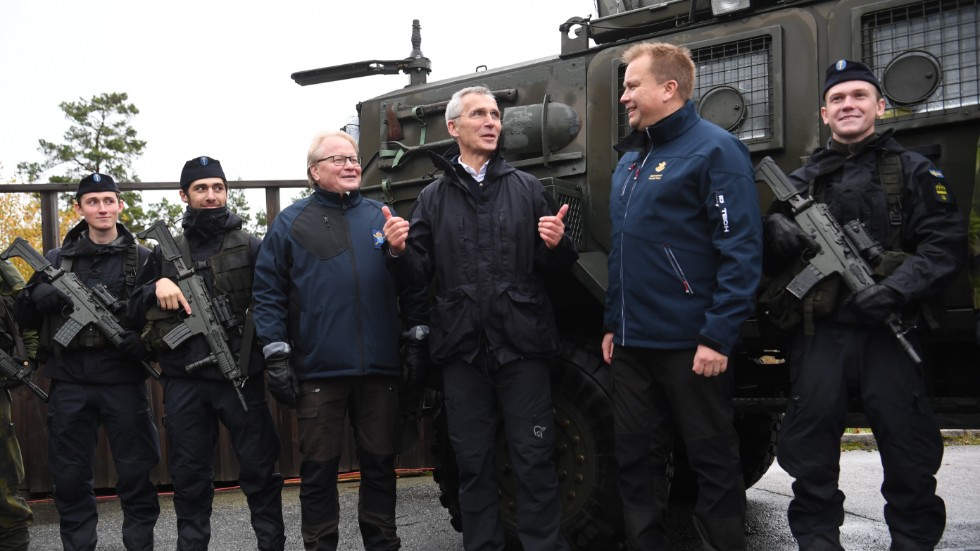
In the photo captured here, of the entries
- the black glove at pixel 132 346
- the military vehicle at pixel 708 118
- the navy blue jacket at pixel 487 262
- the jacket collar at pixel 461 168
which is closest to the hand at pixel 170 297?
the black glove at pixel 132 346

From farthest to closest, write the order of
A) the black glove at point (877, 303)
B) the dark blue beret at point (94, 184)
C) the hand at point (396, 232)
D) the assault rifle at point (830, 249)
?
1. the dark blue beret at point (94, 184)
2. the hand at point (396, 232)
3. the assault rifle at point (830, 249)
4. the black glove at point (877, 303)

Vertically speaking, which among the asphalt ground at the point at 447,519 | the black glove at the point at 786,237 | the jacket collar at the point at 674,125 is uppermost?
the jacket collar at the point at 674,125

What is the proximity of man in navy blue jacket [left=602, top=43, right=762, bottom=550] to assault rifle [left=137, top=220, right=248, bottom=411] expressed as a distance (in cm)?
176

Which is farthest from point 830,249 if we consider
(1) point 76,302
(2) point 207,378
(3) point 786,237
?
(1) point 76,302

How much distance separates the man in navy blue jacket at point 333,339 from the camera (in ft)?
11.5

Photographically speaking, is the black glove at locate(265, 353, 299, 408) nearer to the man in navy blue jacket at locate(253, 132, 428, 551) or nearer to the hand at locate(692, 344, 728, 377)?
the man in navy blue jacket at locate(253, 132, 428, 551)

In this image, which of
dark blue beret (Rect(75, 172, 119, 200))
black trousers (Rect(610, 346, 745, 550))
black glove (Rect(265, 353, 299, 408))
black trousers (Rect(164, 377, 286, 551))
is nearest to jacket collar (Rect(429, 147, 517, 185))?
black trousers (Rect(610, 346, 745, 550))

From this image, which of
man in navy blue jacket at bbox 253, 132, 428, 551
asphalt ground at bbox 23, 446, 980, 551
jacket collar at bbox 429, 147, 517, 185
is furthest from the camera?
asphalt ground at bbox 23, 446, 980, 551

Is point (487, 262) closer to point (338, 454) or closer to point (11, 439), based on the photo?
point (338, 454)

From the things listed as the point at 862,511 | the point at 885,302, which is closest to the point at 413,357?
the point at 885,302

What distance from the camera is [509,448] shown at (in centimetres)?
324

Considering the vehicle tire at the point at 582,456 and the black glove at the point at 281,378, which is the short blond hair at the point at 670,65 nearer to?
the vehicle tire at the point at 582,456

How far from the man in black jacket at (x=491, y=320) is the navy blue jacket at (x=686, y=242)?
28cm

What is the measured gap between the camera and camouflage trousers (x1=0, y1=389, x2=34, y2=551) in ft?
13.4
